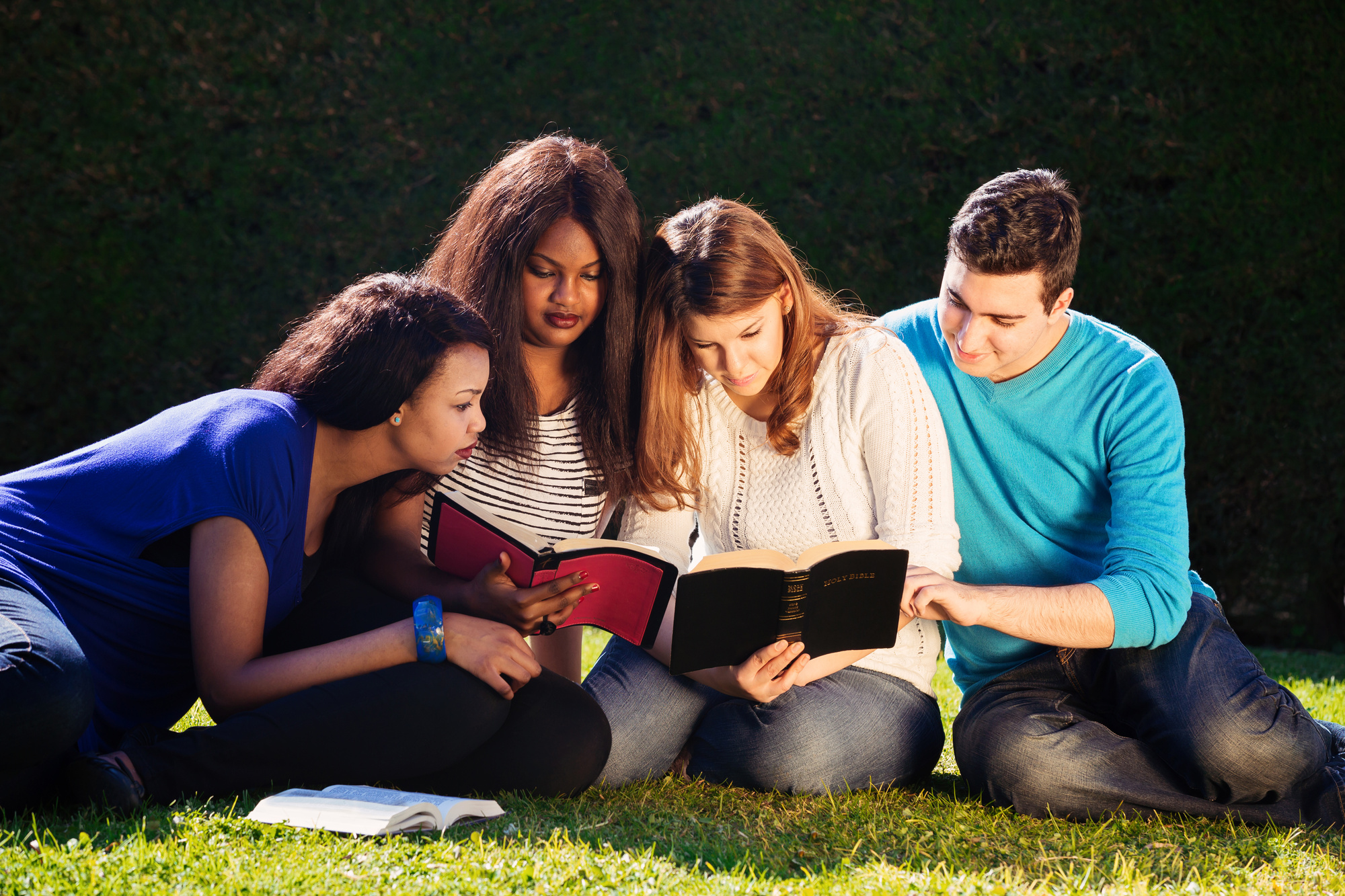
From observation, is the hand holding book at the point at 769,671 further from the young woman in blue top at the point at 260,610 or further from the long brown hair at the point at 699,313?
the long brown hair at the point at 699,313

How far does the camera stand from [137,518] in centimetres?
259

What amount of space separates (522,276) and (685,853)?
1.69m

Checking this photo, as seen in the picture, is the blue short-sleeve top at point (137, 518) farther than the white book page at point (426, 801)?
Yes

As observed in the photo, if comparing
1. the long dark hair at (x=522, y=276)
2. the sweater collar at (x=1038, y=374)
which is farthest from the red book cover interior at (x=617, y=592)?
the sweater collar at (x=1038, y=374)

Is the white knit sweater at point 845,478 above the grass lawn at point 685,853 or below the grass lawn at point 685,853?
above

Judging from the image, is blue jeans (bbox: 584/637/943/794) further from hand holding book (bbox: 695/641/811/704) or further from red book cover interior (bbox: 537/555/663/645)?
red book cover interior (bbox: 537/555/663/645)

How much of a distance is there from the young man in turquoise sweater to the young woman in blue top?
44.5 inches

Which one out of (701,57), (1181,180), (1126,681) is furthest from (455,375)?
(1181,180)

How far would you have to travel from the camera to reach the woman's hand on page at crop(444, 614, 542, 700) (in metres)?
2.69

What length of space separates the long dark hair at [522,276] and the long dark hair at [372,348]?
23cm

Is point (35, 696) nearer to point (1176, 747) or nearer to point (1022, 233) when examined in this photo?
point (1022, 233)

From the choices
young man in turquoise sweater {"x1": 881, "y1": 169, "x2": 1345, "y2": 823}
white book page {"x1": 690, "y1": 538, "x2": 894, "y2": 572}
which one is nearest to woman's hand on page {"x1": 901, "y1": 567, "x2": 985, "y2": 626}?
young man in turquoise sweater {"x1": 881, "y1": 169, "x2": 1345, "y2": 823}

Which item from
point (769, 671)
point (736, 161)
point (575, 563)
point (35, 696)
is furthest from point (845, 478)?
point (736, 161)

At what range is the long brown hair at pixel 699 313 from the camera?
2957 mm
